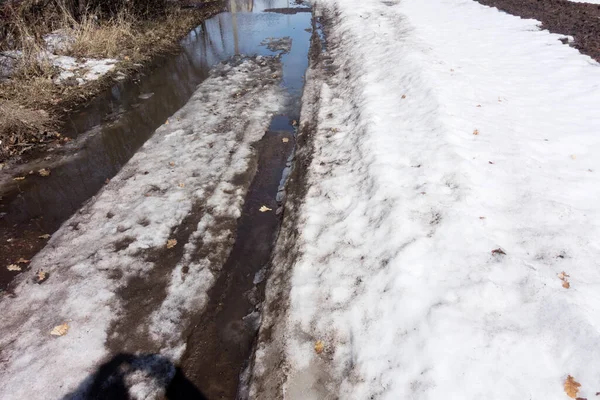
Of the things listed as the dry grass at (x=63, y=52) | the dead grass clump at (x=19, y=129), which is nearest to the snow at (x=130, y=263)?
the dead grass clump at (x=19, y=129)

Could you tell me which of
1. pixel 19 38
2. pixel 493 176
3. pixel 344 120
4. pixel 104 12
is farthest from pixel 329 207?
pixel 104 12

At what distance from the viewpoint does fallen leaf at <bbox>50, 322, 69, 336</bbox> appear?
3.51 metres

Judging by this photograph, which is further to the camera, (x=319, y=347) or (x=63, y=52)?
(x=63, y=52)

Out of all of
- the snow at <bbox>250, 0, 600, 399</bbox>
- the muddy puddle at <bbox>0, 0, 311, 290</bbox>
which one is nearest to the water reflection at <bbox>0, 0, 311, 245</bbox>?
the muddy puddle at <bbox>0, 0, 311, 290</bbox>

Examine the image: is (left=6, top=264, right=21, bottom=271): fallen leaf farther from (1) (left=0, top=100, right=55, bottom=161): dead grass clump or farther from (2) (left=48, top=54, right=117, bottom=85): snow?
(2) (left=48, top=54, right=117, bottom=85): snow

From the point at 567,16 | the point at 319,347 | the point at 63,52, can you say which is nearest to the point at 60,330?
the point at 319,347

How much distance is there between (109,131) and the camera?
7398 millimetres

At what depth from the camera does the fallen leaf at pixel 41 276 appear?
160 inches

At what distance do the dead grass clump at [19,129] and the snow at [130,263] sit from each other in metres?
2.07

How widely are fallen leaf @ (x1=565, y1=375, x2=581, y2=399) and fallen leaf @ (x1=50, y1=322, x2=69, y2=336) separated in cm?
429

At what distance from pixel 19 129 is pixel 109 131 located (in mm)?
1473

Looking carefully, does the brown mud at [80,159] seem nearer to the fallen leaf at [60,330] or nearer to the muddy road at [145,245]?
the muddy road at [145,245]

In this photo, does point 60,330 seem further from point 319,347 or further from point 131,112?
point 131,112

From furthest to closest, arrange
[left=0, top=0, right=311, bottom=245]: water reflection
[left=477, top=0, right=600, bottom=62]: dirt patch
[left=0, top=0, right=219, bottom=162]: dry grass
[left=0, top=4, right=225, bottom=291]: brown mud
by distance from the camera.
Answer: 1. [left=477, top=0, right=600, bottom=62]: dirt patch
2. [left=0, top=0, right=219, bottom=162]: dry grass
3. [left=0, top=0, right=311, bottom=245]: water reflection
4. [left=0, top=4, right=225, bottom=291]: brown mud
